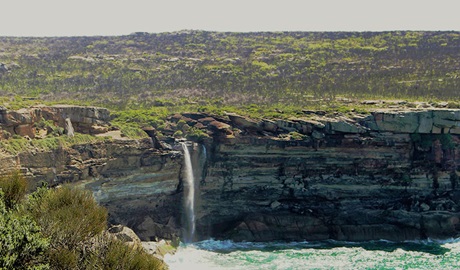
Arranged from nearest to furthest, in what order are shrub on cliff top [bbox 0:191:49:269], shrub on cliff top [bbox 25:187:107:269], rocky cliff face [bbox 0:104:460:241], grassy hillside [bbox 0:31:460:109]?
shrub on cliff top [bbox 0:191:49:269] < shrub on cliff top [bbox 25:187:107:269] < rocky cliff face [bbox 0:104:460:241] < grassy hillside [bbox 0:31:460:109]

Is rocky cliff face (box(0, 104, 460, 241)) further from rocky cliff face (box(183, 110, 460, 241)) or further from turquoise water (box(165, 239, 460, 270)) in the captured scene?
turquoise water (box(165, 239, 460, 270))

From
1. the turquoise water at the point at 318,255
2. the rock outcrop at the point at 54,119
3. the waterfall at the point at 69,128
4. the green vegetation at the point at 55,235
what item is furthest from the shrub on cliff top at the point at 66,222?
the waterfall at the point at 69,128

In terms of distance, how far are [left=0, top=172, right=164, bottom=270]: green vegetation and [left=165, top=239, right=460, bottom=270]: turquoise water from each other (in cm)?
2157

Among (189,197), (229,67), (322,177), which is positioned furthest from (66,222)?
(229,67)

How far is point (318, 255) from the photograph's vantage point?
165ft

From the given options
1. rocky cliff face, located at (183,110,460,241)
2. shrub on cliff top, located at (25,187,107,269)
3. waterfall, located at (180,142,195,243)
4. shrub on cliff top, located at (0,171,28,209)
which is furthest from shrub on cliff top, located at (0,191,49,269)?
rocky cliff face, located at (183,110,460,241)

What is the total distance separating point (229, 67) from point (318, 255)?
4308 cm

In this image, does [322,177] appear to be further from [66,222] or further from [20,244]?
[20,244]

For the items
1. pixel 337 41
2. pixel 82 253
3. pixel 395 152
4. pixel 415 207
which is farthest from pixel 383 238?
pixel 337 41

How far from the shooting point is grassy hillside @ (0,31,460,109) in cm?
7031

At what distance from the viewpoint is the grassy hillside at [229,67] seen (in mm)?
70312

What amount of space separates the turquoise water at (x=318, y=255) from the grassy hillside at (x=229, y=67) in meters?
19.3

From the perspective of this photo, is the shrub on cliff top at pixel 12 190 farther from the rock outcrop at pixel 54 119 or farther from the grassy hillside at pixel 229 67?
the grassy hillside at pixel 229 67

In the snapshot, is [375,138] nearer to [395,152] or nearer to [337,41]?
[395,152]
